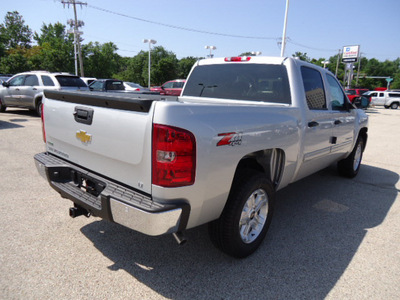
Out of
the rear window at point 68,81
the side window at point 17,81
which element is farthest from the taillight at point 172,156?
the side window at point 17,81

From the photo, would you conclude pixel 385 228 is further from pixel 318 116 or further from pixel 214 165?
pixel 214 165

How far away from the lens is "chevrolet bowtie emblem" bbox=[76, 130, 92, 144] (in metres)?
2.44

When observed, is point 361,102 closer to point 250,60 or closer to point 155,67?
point 250,60

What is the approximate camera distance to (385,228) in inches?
140

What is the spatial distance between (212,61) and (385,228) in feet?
10.2

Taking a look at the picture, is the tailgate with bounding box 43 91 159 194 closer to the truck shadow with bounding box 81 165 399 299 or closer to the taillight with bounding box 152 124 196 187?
the taillight with bounding box 152 124 196 187

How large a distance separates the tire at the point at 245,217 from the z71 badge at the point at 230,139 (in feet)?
1.38

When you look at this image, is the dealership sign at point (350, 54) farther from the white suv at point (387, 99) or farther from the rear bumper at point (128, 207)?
the rear bumper at point (128, 207)

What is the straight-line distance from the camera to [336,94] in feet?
14.7

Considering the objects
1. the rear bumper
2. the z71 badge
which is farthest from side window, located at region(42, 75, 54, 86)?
the z71 badge

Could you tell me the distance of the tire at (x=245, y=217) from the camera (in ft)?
8.14

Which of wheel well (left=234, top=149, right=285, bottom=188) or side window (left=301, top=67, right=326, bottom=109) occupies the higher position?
side window (left=301, top=67, right=326, bottom=109)

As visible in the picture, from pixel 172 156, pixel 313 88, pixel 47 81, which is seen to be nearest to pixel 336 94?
pixel 313 88

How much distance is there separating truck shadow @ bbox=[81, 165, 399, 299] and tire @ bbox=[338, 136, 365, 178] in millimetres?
1345
